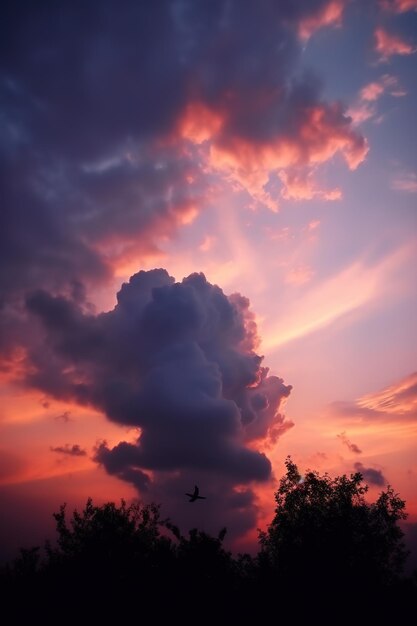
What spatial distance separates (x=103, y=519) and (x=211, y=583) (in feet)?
83.8

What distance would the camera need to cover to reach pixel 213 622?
16719 mm

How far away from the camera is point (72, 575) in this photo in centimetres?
2283

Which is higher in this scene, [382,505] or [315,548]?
[382,505]

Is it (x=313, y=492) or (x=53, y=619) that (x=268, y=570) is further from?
(x=313, y=492)

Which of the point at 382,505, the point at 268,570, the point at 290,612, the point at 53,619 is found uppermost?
the point at 382,505

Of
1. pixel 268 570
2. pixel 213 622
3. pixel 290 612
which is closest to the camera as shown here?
pixel 213 622

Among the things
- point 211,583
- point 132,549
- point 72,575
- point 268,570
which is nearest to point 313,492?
point 268,570

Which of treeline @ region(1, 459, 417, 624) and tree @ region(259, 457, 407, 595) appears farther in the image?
tree @ region(259, 457, 407, 595)

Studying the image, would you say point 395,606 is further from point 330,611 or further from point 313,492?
point 313,492

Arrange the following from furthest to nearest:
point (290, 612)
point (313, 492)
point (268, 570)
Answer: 1. point (313, 492)
2. point (268, 570)
3. point (290, 612)

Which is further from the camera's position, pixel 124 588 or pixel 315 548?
pixel 315 548

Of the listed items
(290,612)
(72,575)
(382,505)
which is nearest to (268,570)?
(290,612)

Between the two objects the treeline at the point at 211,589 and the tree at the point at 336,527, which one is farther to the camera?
the tree at the point at 336,527

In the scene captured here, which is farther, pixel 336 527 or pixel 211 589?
pixel 336 527
